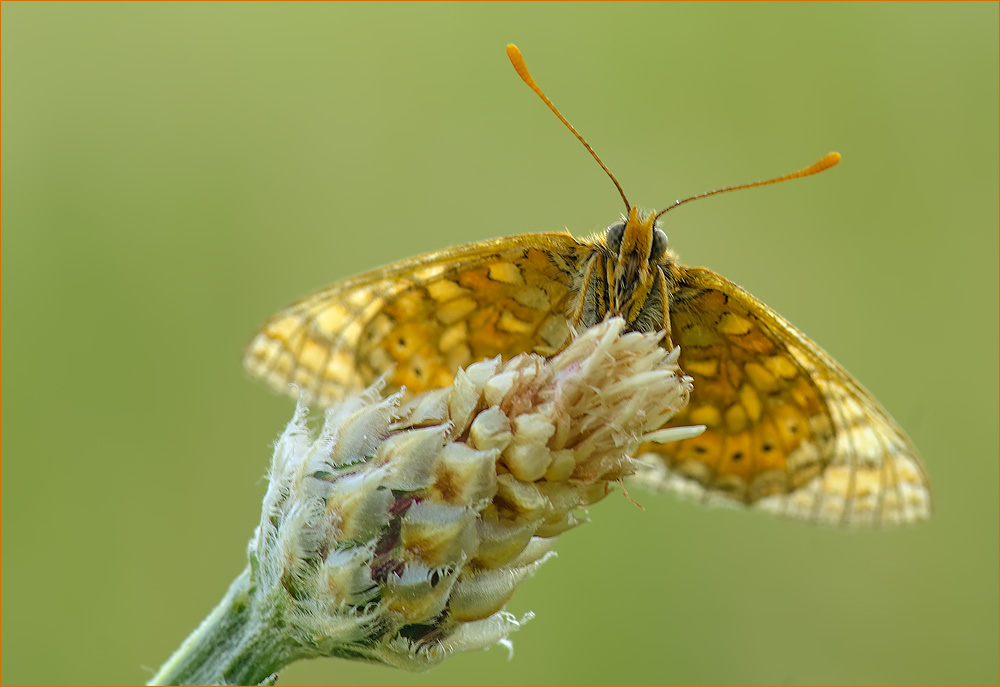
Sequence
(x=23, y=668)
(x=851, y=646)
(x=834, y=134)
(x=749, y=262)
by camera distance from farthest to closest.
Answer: (x=834, y=134) → (x=749, y=262) → (x=851, y=646) → (x=23, y=668)

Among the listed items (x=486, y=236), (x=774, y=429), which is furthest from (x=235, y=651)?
(x=486, y=236)

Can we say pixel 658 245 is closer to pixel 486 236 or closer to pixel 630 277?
pixel 630 277

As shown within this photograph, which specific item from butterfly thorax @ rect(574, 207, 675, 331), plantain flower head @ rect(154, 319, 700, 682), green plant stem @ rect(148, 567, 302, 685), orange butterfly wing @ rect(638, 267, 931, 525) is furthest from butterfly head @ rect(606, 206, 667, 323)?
green plant stem @ rect(148, 567, 302, 685)

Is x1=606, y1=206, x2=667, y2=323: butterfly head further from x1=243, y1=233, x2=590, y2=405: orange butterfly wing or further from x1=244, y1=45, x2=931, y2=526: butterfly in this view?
x1=243, y1=233, x2=590, y2=405: orange butterfly wing

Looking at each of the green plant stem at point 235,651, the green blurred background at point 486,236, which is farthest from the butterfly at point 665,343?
the green blurred background at point 486,236

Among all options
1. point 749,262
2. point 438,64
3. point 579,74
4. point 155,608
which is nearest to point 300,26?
point 438,64

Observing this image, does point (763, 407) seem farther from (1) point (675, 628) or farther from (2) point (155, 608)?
(2) point (155, 608)
